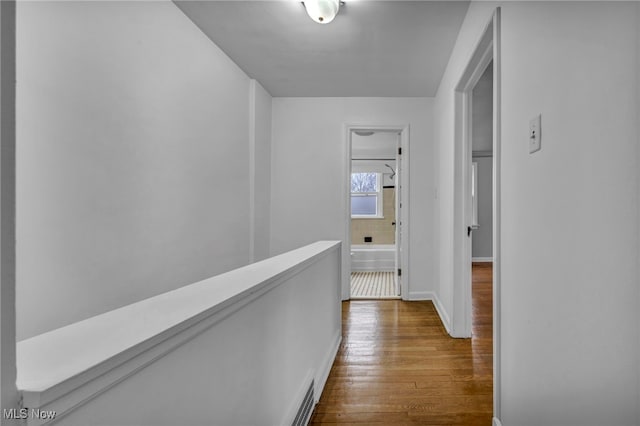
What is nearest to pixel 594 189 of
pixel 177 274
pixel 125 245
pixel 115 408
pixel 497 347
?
pixel 497 347

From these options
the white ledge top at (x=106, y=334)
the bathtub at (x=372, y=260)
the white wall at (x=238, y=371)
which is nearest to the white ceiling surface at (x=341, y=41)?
the white wall at (x=238, y=371)

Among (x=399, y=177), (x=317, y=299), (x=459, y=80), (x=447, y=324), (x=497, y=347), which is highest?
(x=459, y=80)

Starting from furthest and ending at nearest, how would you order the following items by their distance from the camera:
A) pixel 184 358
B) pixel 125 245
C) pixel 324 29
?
1. pixel 324 29
2. pixel 125 245
3. pixel 184 358

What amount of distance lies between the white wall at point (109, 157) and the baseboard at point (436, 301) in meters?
1.99

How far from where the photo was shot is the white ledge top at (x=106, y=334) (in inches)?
16.1

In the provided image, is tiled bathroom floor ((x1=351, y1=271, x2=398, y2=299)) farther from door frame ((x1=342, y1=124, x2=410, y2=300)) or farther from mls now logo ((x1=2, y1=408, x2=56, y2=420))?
mls now logo ((x1=2, y1=408, x2=56, y2=420))

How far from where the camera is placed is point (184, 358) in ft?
2.12

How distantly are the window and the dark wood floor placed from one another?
4080mm

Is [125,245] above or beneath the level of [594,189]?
beneath

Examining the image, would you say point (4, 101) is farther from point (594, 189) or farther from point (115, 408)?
point (594, 189)

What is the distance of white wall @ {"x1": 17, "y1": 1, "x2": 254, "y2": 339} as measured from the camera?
1.33 metres

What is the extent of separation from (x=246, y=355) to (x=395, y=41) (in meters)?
2.57

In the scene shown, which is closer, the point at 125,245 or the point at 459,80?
the point at 125,245

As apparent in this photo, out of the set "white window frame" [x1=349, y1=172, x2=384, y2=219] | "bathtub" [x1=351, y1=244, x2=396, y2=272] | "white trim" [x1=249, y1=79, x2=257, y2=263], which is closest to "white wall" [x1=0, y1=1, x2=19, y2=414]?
"white trim" [x1=249, y1=79, x2=257, y2=263]
